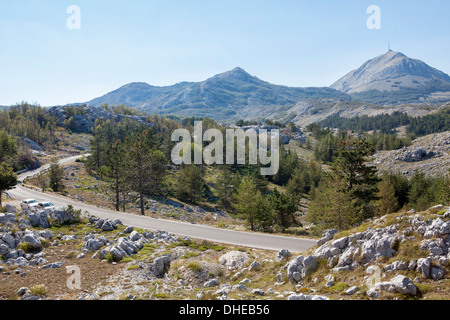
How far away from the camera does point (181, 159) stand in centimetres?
9812

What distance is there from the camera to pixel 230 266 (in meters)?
18.8

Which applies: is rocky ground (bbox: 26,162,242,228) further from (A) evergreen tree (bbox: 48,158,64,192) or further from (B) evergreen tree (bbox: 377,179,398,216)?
(B) evergreen tree (bbox: 377,179,398,216)

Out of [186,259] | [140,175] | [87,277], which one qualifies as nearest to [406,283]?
[186,259]

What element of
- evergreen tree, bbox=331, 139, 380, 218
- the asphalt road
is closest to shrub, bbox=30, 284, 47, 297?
the asphalt road

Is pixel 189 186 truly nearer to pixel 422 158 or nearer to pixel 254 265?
pixel 254 265

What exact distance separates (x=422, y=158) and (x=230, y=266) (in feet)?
480

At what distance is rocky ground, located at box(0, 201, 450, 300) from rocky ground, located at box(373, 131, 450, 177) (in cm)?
11290

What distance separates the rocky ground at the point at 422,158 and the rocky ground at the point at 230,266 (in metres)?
113

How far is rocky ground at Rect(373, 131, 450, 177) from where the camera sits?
113 meters

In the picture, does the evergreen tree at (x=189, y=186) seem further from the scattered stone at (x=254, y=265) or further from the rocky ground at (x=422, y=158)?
the rocky ground at (x=422, y=158)

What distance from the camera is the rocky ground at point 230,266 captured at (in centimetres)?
1152
